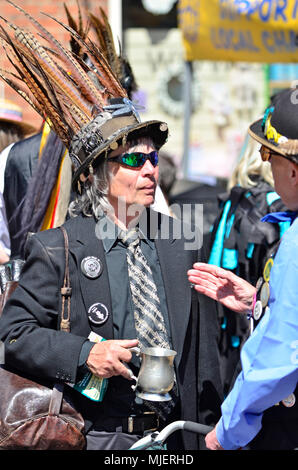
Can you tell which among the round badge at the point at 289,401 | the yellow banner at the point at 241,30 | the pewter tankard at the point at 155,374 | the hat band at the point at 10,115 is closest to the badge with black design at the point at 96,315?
the pewter tankard at the point at 155,374

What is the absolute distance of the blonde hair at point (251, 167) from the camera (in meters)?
4.21

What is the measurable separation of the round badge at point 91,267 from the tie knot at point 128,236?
0.51 feet

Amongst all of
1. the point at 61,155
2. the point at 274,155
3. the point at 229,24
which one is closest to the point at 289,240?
the point at 274,155

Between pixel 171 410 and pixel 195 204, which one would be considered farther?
pixel 195 204

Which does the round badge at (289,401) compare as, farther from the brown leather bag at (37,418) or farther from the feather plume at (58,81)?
the feather plume at (58,81)

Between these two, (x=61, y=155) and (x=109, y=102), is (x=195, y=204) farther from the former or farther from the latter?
(x=109, y=102)

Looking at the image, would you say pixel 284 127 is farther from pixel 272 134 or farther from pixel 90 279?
pixel 90 279

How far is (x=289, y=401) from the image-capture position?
219 centimetres

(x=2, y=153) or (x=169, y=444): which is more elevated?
(x=2, y=153)

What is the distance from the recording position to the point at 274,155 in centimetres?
224

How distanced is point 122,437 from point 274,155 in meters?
1.21

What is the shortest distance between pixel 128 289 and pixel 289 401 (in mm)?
769

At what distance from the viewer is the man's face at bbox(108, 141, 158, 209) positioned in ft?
8.75

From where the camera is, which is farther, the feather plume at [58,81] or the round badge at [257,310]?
the feather plume at [58,81]
